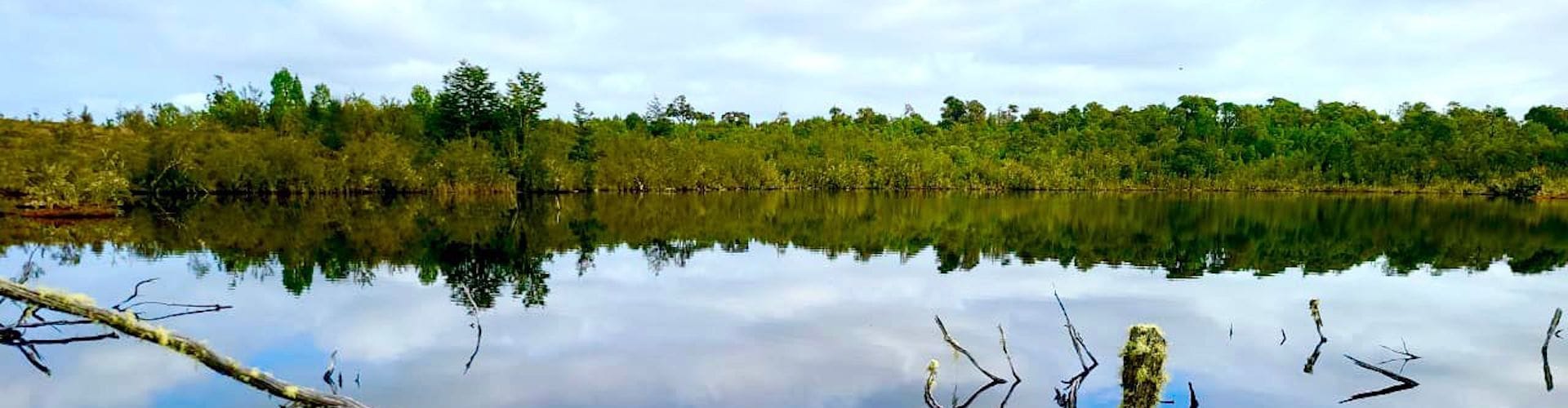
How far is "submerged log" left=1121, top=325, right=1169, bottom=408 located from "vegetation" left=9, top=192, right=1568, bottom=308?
30.2ft

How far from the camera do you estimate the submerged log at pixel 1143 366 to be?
4062 millimetres

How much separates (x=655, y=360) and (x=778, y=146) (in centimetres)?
6347

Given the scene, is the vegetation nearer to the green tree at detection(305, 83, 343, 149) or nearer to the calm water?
the calm water

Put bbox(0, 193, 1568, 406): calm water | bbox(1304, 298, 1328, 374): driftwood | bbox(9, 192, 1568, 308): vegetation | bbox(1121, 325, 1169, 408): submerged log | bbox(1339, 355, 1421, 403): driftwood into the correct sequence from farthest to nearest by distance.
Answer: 1. bbox(9, 192, 1568, 308): vegetation
2. bbox(1304, 298, 1328, 374): driftwood
3. bbox(0, 193, 1568, 406): calm water
4. bbox(1339, 355, 1421, 403): driftwood
5. bbox(1121, 325, 1169, 408): submerged log

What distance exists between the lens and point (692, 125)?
265 feet

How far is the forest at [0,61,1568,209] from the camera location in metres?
39.8

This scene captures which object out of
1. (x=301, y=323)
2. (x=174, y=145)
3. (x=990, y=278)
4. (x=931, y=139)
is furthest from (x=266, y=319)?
(x=931, y=139)

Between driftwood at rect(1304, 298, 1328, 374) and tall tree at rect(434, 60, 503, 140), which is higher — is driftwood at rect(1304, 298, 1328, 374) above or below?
below

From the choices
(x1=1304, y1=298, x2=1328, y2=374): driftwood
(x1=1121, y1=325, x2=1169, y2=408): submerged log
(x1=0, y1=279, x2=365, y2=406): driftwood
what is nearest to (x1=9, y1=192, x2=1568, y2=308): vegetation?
(x1=1304, y1=298, x2=1328, y2=374): driftwood

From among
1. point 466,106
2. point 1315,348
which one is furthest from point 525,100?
point 1315,348

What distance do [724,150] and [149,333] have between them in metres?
62.4

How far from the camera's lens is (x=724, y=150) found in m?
64.2

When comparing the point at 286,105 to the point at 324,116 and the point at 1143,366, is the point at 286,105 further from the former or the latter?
the point at 1143,366

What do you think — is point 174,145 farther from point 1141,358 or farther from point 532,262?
point 1141,358
